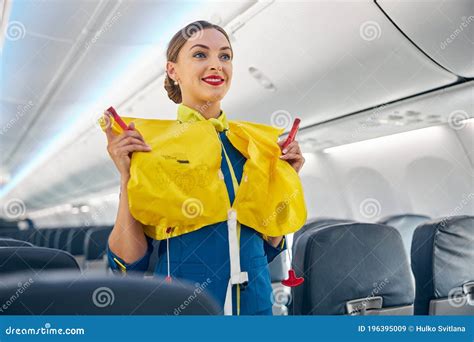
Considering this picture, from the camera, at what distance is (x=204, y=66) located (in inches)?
67.0

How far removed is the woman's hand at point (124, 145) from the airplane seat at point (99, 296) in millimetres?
569

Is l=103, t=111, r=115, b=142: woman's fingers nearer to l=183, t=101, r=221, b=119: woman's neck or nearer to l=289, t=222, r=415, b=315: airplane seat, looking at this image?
l=183, t=101, r=221, b=119: woman's neck

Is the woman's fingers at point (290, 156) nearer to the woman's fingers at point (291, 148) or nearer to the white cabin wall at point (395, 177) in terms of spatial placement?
the woman's fingers at point (291, 148)

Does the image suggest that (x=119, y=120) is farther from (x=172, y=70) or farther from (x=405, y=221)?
(x=405, y=221)

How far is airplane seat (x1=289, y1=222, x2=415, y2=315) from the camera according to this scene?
2189mm

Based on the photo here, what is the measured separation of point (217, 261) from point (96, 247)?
186 inches
